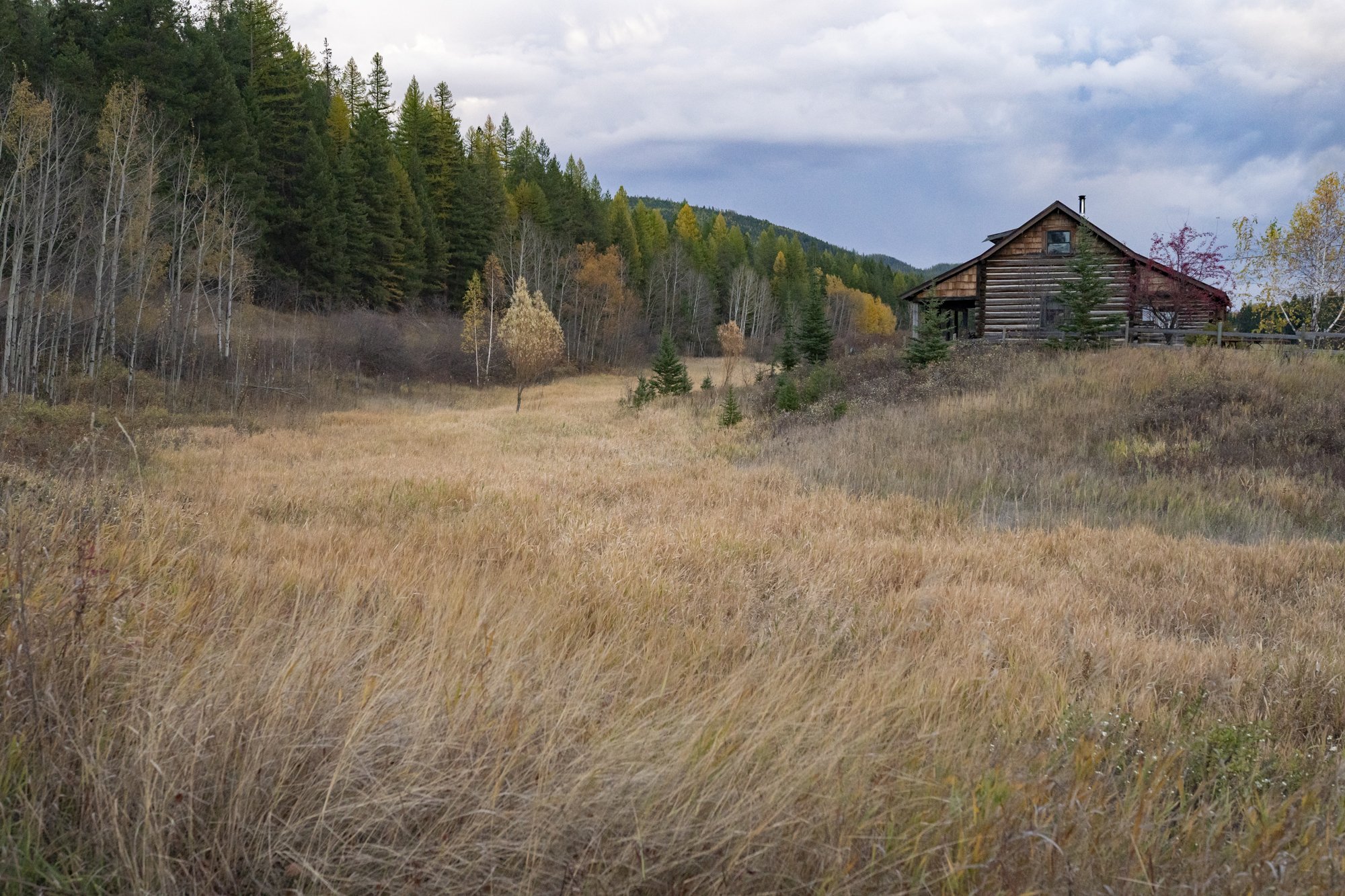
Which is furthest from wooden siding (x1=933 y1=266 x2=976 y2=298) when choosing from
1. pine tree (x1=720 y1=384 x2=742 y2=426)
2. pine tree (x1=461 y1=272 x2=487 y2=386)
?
pine tree (x1=461 y1=272 x2=487 y2=386)

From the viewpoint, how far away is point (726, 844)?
7.34 ft

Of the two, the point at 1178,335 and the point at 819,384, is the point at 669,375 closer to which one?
the point at 819,384

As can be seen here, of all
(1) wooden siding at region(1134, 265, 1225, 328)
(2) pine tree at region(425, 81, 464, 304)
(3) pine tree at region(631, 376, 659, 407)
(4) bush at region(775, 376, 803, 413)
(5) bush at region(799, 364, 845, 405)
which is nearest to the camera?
(4) bush at region(775, 376, 803, 413)

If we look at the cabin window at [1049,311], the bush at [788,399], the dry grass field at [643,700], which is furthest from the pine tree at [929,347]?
the dry grass field at [643,700]

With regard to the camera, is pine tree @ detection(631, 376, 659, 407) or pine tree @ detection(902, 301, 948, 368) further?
pine tree @ detection(631, 376, 659, 407)

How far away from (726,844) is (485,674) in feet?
4.46

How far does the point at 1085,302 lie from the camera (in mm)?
24562

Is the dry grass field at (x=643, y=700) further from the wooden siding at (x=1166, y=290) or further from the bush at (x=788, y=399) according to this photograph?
the wooden siding at (x=1166, y=290)

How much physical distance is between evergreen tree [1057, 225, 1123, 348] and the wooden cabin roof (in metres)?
2.50

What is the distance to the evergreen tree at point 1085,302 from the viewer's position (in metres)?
Result: 24.5

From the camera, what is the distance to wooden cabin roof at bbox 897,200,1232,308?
28.0 meters

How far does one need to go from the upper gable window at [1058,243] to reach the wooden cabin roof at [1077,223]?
73 cm

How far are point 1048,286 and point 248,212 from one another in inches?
1400

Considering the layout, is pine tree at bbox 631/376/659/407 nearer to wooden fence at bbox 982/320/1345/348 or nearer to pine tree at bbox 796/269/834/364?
pine tree at bbox 796/269/834/364
